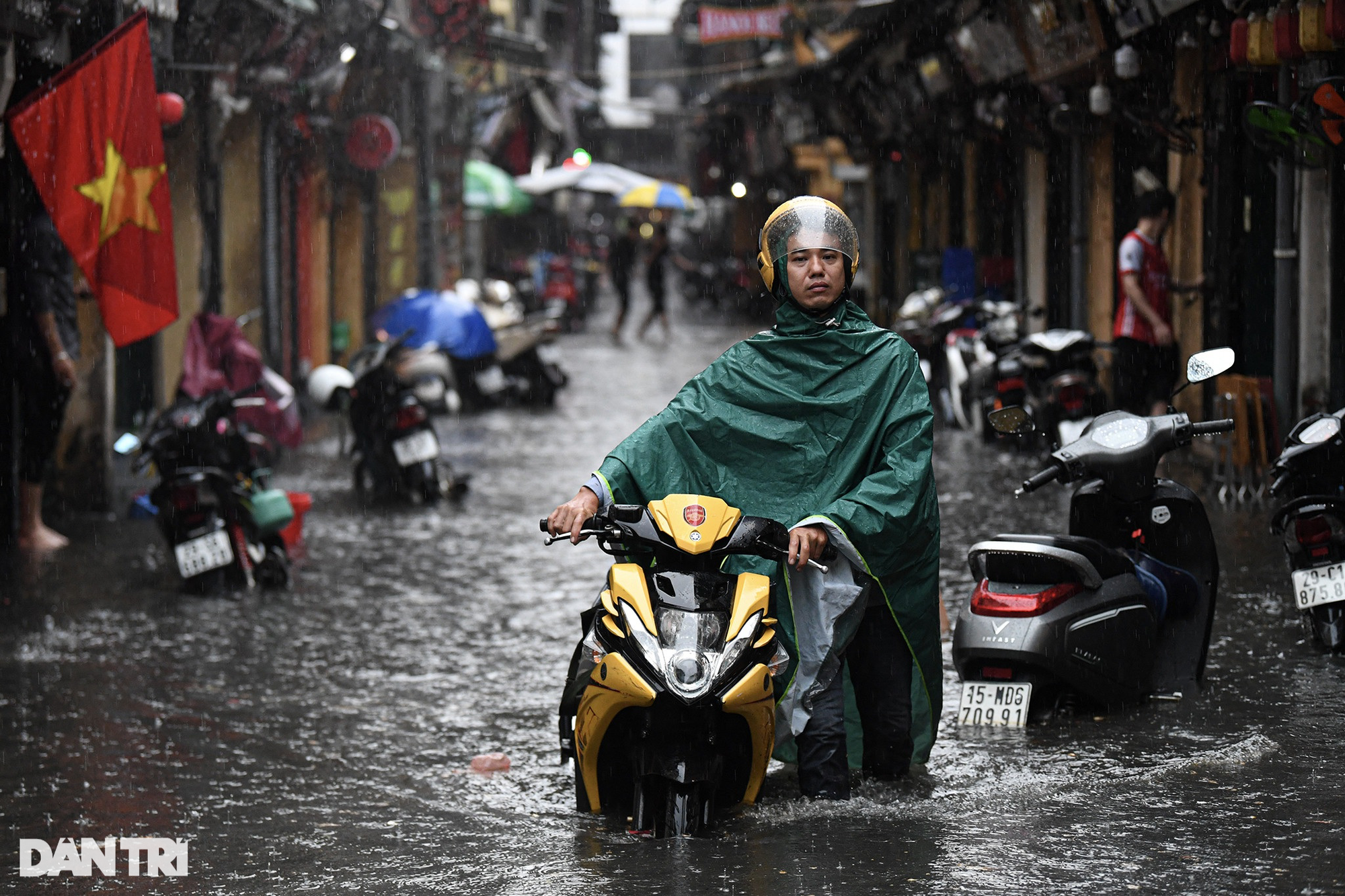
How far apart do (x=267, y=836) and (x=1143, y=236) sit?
8.25m

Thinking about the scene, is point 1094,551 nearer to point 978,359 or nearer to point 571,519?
point 571,519

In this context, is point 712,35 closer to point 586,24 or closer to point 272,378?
point 272,378

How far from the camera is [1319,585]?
6562 mm

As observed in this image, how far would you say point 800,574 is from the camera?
197 inches

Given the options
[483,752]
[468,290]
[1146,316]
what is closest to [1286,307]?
[1146,316]

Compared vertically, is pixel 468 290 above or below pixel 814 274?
above

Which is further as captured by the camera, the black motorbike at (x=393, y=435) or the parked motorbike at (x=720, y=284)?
the parked motorbike at (x=720, y=284)

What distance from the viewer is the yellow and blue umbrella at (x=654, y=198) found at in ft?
108

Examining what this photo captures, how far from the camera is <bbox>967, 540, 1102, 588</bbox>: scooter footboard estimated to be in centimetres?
588

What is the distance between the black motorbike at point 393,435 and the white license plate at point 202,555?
11.2 feet

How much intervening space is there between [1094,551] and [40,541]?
660cm

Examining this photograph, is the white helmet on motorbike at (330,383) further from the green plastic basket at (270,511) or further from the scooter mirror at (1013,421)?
the scooter mirror at (1013,421)

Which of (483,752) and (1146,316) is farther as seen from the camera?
(1146,316)

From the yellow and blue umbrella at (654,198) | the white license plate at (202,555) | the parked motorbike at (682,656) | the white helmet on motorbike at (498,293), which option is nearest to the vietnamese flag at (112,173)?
the white license plate at (202,555)
